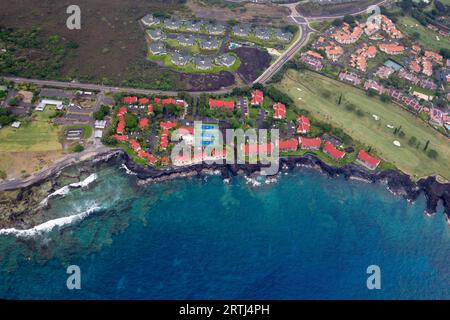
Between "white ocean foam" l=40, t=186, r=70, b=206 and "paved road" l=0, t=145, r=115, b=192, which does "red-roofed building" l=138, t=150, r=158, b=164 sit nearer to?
"paved road" l=0, t=145, r=115, b=192

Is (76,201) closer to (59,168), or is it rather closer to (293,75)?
(59,168)

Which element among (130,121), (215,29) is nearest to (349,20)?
(215,29)

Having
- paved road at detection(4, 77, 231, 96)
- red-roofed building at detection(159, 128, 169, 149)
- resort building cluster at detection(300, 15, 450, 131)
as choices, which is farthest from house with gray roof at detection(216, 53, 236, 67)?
red-roofed building at detection(159, 128, 169, 149)

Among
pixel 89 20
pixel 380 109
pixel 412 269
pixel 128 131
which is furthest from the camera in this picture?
pixel 89 20

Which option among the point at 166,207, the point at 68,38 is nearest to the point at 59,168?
the point at 166,207

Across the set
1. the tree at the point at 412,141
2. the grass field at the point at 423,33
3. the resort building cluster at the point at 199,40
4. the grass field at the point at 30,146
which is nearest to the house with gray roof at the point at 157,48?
the resort building cluster at the point at 199,40
